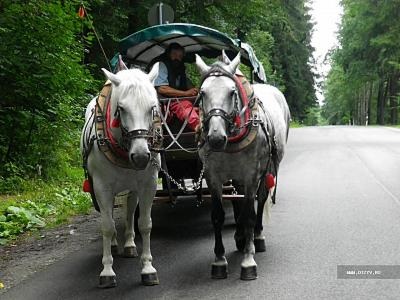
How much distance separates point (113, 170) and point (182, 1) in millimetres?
11555

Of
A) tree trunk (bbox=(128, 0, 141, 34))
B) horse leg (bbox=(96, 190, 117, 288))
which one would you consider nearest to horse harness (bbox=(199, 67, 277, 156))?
horse leg (bbox=(96, 190, 117, 288))

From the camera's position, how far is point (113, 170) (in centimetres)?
525

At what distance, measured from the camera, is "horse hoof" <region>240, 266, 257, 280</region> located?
523 cm

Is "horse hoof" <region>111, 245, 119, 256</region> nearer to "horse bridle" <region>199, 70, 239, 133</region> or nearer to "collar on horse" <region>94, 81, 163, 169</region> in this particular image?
"collar on horse" <region>94, 81, 163, 169</region>

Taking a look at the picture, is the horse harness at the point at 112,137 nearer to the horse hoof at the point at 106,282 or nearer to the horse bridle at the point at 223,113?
the horse bridle at the point at 223,113

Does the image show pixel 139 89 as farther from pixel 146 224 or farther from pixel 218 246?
pixel 218 246

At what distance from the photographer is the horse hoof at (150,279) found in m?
5.15

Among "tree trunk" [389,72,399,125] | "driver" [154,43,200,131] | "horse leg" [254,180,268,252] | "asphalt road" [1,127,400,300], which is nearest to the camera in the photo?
"asphalt road" [1,127,400,300]

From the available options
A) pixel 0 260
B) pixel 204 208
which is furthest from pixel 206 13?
pixel 0 260

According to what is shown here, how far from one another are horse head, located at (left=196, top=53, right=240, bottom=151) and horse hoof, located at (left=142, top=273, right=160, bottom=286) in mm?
1369

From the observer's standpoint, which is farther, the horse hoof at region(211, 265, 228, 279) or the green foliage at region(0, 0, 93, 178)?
the green foliage at region(0, 0, 93, 178)

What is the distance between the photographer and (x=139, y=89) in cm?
480

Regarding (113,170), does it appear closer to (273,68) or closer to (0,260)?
(0,260)

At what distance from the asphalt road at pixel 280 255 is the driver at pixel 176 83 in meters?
1.63
